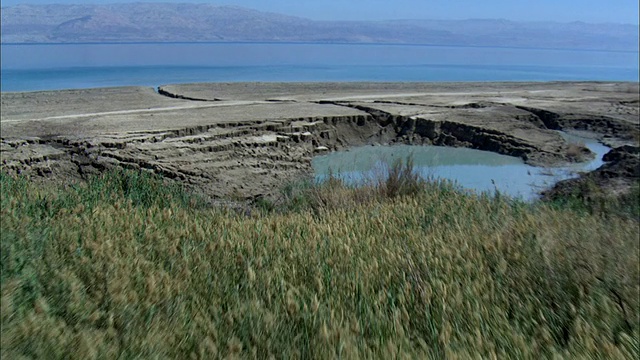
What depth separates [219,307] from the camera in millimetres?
3514

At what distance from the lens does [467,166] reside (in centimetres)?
1759

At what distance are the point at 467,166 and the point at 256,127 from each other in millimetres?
5756

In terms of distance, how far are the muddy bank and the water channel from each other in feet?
1.50

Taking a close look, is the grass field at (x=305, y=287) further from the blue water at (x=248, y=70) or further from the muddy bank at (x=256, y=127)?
the blue water at (x=248, y=70)

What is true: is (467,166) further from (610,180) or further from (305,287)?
(305,287)

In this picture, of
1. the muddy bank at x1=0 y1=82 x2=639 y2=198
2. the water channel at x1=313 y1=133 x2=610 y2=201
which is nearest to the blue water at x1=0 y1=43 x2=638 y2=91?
the muddy bank at x1=0 y1=82 x2=639 y2=198

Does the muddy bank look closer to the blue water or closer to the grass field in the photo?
the grass field

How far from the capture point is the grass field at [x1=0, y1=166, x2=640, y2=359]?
293 cm

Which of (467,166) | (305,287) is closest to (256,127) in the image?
(467,166)

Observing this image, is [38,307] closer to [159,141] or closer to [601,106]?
[159,141]

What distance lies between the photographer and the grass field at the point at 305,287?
2.93 metres

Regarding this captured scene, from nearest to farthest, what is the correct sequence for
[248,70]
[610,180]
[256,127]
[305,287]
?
[305,287], [610,180], [256,127], [248,70]

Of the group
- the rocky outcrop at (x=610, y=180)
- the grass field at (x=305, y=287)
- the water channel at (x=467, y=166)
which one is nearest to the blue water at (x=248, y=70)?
the water channel at (x=467, y=166)

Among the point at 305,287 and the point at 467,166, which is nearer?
the point at 305,287
